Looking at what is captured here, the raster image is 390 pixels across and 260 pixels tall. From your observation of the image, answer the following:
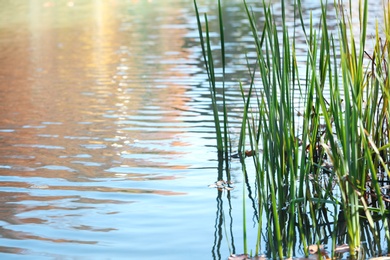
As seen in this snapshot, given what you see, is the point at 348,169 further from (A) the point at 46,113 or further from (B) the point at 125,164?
(A) the point at 46,113

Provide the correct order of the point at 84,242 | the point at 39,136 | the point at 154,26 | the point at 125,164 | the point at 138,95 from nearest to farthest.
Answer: the point at 84,242
the point at 125,164
the point at 39,136
the point at 138,95
the point at 154,26

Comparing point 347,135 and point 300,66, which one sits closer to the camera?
point 347,135

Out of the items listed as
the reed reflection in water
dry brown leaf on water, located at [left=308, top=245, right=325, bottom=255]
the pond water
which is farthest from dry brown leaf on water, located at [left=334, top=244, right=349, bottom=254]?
the reed reflection in water

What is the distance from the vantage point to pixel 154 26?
14.0 meters

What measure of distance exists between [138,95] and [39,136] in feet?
6.16

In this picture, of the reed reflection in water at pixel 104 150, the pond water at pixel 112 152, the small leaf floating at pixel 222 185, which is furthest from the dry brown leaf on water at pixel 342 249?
the small leaf floating at pixel 222 185

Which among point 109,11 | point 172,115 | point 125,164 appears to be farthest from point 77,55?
point 109,11

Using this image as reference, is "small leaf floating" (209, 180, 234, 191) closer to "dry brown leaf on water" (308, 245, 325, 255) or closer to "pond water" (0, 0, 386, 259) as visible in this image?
"pond water" (0, 0, 386, 259)

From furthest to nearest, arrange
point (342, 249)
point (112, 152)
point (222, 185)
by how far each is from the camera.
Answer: point (112, 152), point (222, 185), point (342, 249)

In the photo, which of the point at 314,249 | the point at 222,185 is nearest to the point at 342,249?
the point at 314,249

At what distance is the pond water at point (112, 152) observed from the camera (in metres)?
3.85

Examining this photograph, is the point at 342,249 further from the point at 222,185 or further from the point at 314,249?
the point at 222,185

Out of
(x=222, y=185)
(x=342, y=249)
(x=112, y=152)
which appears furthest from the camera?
(x=112, y=152)

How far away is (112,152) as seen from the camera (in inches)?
223
